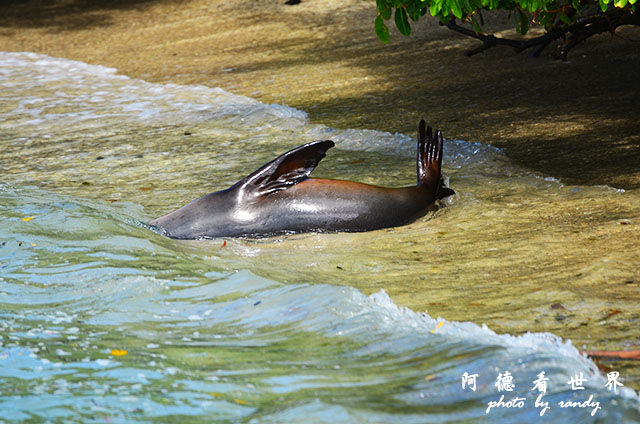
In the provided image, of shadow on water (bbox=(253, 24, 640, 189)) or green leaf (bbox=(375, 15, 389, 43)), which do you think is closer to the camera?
green leaf (bbox=(375, 15, 389, 43))

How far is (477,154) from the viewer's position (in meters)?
6.56

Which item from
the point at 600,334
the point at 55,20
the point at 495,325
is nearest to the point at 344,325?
the point at 495,325

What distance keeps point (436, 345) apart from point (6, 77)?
10868mm

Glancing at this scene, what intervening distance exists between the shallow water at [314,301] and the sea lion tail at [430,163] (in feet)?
0.54

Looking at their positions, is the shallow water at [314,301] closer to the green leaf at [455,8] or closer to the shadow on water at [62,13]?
the green leaf at [455,8]

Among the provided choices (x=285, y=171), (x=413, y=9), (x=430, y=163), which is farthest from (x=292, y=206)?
(x=413, y=9)

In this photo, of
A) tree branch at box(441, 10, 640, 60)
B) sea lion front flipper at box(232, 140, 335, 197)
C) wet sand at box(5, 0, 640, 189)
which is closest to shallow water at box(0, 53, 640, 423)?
sea lion front flipper at box(232, 140, 335, 197)

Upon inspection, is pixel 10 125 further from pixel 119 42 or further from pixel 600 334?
pixel 600 334

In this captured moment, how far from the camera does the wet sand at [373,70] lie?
6.84m

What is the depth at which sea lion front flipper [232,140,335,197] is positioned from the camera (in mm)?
5027

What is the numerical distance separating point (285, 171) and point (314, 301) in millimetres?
1727

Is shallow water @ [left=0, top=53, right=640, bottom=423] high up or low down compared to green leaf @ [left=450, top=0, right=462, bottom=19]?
down

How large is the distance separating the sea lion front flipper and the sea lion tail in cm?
68

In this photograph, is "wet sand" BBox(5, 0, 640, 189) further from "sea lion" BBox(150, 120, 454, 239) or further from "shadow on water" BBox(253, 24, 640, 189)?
"sea lion" BBox(150, 120, 454, 239)
